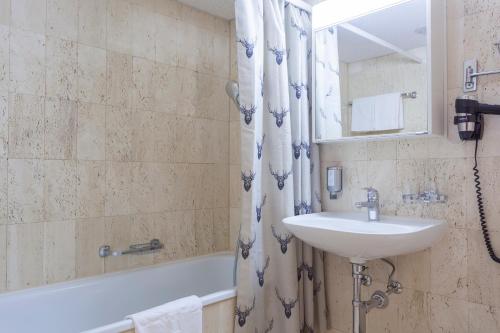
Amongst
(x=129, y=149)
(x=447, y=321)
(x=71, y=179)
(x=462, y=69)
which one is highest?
(x=462, y=69)

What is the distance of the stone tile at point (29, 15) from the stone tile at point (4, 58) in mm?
58

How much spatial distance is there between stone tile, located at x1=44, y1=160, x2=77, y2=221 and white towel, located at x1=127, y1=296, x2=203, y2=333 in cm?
84

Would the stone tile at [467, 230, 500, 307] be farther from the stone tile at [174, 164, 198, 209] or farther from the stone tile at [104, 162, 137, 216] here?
the stone tile at [104, 162, 137, 216]

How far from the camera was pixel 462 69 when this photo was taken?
154 cm

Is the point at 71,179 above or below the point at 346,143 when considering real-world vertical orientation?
below

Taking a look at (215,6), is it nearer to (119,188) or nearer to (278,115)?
(278,115)

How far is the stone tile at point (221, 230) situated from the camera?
2.64 m

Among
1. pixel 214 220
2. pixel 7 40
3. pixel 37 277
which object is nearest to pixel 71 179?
pixel 37 277

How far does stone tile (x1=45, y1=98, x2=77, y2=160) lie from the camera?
1882mm

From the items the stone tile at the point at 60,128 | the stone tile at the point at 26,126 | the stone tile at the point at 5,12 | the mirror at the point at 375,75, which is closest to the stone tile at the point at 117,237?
the stone tile at the point at 60,128

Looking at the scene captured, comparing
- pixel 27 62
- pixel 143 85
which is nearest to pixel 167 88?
pixel 143 85

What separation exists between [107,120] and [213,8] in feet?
3.69

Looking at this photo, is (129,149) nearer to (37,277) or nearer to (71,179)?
(71,179)

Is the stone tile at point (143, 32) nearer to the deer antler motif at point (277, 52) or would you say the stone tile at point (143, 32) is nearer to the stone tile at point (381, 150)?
the deer antler motif at point (277, 52)
